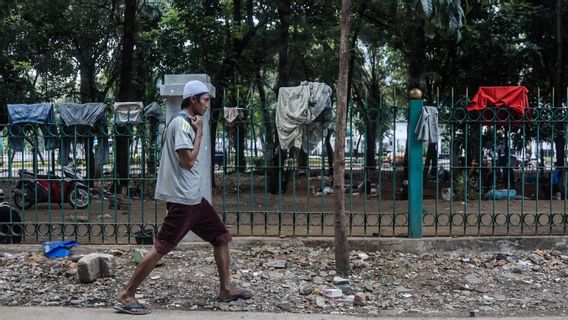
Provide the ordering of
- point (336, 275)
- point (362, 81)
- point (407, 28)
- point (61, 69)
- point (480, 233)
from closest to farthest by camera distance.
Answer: point (336, 275)
point (480, 233)
point (407, 28)
point (61, 69)
point (362, 81)

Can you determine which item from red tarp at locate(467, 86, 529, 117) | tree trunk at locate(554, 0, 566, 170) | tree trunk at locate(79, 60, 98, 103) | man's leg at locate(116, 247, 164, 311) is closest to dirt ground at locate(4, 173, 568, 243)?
red tarp at locate(467, 86, 529, 117)

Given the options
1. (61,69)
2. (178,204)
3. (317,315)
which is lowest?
(317,315)

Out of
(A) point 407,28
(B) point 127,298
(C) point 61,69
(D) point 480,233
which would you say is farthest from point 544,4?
(C) point 61,69

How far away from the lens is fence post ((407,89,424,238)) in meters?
6.62

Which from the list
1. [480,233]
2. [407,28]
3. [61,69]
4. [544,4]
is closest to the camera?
[480,233]

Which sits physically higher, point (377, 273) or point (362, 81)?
point (362, 81)

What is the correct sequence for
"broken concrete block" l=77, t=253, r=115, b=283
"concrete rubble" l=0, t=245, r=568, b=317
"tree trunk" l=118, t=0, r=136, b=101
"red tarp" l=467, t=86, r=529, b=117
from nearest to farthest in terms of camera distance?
"concrete rubble" l=0, t=245, r=568, b=317
"broken concrete block" l=77, t=253, r=115, b=283
"red tarp" l=467, t=86, r=529, b=117
"tree trunk" l=118, t=0, r=136, b=101

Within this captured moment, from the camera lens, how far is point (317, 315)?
4.73 metres

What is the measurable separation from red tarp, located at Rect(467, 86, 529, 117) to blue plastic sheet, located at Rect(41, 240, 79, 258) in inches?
205

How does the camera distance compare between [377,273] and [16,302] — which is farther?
[377,273]

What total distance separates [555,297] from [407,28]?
9331mm

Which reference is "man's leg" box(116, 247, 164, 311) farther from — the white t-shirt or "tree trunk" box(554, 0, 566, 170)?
"tree trunk" box(554, 0, 566, 170)

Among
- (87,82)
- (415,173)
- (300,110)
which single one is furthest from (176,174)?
(87,82)

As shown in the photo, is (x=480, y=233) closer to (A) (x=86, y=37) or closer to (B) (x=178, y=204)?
(B) (x=178, y=204)
